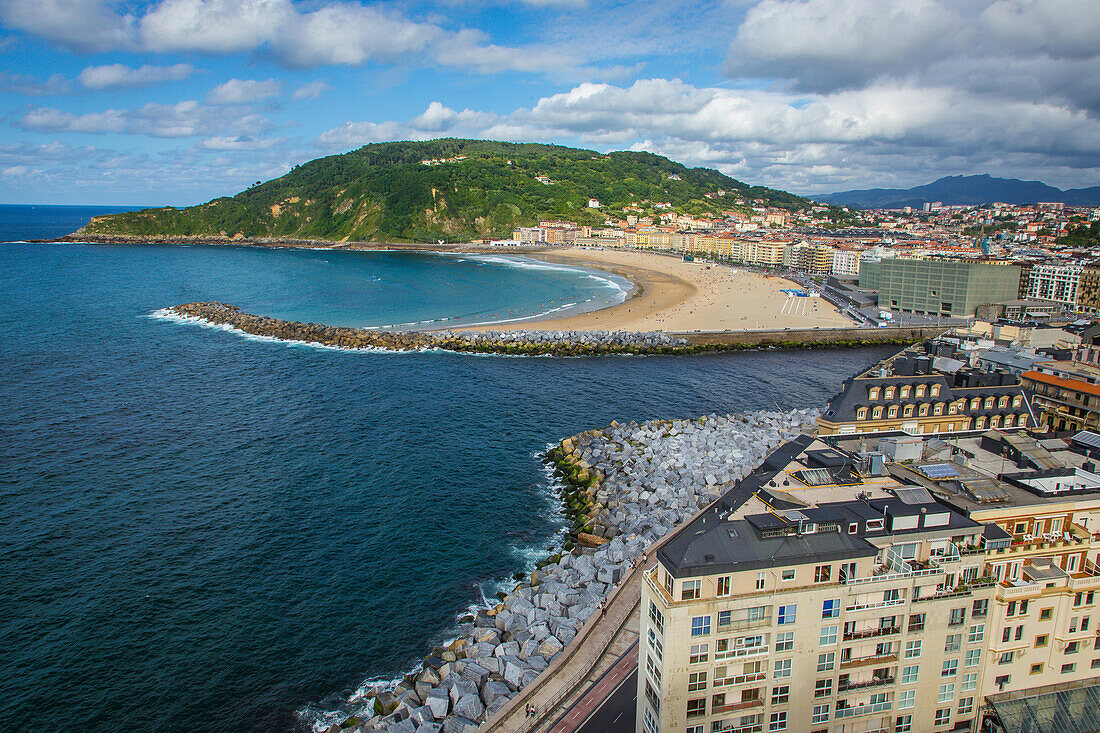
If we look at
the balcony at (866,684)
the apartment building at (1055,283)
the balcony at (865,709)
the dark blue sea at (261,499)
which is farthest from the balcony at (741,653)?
the apartment building at (1055,283)

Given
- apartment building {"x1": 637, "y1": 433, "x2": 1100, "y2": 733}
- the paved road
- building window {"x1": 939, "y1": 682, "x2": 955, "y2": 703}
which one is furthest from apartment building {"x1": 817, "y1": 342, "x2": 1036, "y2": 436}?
the paved road

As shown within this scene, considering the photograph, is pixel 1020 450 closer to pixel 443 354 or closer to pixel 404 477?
pixel 404 477

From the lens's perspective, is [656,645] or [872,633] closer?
[656,645]

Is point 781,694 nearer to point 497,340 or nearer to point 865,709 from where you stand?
point 865,709

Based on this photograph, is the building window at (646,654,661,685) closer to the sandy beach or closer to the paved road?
the paved road

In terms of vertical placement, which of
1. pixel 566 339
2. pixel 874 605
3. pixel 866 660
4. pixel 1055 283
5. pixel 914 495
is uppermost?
pixel 914 495

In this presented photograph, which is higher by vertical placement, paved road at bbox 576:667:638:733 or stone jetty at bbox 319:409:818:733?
paved road at bbox 576:667:638:733

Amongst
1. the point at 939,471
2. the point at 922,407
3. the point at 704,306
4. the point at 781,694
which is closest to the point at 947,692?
the point at 781,694
